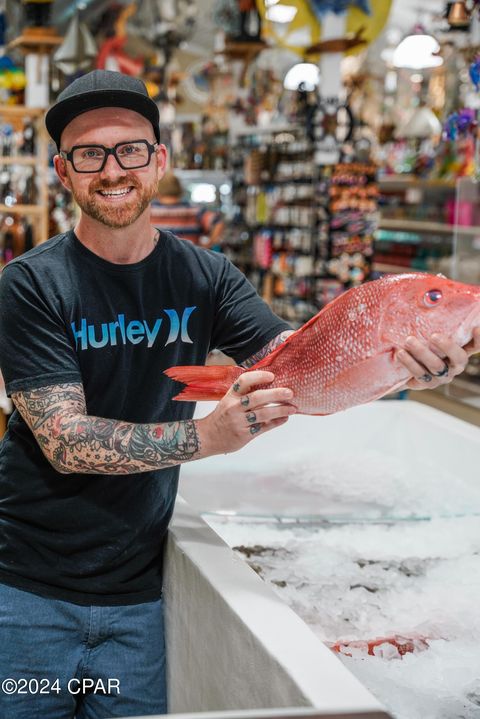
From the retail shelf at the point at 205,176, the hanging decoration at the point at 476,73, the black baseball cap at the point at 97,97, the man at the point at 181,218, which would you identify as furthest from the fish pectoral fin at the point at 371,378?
the retail shelf at the point at 205,176

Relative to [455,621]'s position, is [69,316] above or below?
above

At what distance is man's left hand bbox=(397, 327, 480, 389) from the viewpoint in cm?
147

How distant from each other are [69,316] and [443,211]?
28.1ft

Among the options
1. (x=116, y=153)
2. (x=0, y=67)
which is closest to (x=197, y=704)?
(x=116, y=153)

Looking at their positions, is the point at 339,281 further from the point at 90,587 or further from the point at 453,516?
the point at 90,587

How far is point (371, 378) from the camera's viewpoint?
155cm

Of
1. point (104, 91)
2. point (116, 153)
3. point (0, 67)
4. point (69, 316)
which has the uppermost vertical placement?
point (0, 67)

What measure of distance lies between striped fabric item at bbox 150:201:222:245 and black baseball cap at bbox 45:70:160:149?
515cm

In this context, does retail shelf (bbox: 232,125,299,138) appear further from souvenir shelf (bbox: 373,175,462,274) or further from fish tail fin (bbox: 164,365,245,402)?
fish tail fin (bbox: 164,365,245,402)

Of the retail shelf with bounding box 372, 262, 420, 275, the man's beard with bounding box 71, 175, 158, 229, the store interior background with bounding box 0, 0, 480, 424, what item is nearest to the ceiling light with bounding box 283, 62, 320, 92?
the store interior background with bounding box 0, 0, 480, 424

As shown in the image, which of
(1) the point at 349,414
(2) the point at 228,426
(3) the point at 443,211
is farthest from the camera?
(3) the point at 443,211

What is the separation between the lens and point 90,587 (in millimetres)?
1928

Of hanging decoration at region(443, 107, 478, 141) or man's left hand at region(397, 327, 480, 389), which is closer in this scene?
man's left hand at region(397, 327, 480, 389)

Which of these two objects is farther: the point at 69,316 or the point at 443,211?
the point at 443,211
